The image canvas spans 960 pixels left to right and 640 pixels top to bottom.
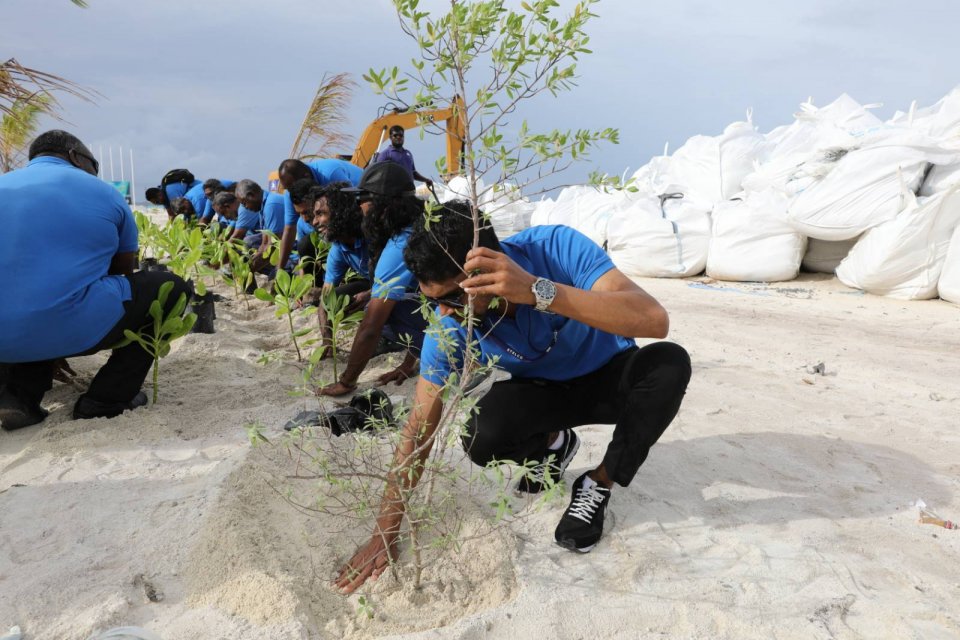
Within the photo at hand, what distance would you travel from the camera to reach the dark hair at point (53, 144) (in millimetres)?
2580

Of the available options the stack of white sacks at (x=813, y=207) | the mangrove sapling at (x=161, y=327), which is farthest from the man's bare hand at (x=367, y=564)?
the stack of white sacks at (x=813, y=207)

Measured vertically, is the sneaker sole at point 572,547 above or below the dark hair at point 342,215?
below

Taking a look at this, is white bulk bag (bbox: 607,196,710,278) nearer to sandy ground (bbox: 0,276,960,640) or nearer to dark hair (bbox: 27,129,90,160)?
sandy ground (bbox: 0,276,960,640)

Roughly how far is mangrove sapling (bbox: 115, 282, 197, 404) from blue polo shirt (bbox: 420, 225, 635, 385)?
135 cm

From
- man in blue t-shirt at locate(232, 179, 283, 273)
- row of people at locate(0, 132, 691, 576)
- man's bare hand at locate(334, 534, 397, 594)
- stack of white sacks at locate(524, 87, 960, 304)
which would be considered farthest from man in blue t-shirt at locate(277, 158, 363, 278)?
man's bare hand at locate(334, 534, 397, 594)

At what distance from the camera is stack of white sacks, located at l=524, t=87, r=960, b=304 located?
4.70 meters

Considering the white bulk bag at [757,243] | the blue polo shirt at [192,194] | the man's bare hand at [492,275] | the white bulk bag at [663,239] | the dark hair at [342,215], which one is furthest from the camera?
the blue polo shirt at [192,194]

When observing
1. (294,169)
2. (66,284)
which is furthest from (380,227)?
(294,169)

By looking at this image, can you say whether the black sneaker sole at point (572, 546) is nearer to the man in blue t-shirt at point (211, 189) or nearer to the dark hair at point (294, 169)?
the dark hair at point (294, 169)

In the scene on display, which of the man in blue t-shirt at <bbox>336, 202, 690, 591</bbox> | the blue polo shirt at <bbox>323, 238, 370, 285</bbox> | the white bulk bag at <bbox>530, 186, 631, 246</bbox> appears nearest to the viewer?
the man in blue t-shirt at <bbox>336, 202, 690, 591</bbox>

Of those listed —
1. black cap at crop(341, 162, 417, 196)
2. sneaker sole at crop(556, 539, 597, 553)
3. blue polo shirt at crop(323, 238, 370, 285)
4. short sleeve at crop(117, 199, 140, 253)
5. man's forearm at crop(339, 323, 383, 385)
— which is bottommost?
sneaker sole at crop(556, 539, 597, 553)

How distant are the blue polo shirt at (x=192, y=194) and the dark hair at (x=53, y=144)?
19.3 ft

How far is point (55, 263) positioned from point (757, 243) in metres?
5.22

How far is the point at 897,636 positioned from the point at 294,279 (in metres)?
2.54
